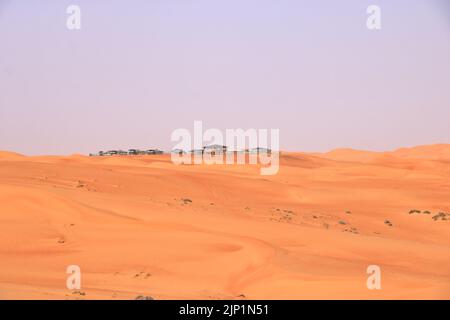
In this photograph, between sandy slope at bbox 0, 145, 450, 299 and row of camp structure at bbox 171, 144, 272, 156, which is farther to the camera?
row of camp structure at bbox 171, 144, 272, 156

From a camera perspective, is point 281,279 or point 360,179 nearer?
point 281,279

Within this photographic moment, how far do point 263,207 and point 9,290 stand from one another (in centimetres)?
1124

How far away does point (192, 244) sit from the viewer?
11445 millimetres

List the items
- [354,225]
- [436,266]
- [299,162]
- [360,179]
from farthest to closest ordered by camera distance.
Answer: [299,162] → [360,179] → [354,225] → [436,266]

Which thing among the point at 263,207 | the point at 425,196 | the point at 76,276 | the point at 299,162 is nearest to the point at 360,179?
the point at 425,196

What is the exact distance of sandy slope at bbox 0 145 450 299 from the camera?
29.3 ft

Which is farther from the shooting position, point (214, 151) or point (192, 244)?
point (214, 151)

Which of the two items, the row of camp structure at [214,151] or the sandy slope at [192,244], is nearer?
the sandy slope at [192,244]

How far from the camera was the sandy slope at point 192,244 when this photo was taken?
895cm

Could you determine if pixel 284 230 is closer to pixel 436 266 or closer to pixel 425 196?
A: pixel 436 266

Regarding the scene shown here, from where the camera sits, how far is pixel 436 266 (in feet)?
36.6
